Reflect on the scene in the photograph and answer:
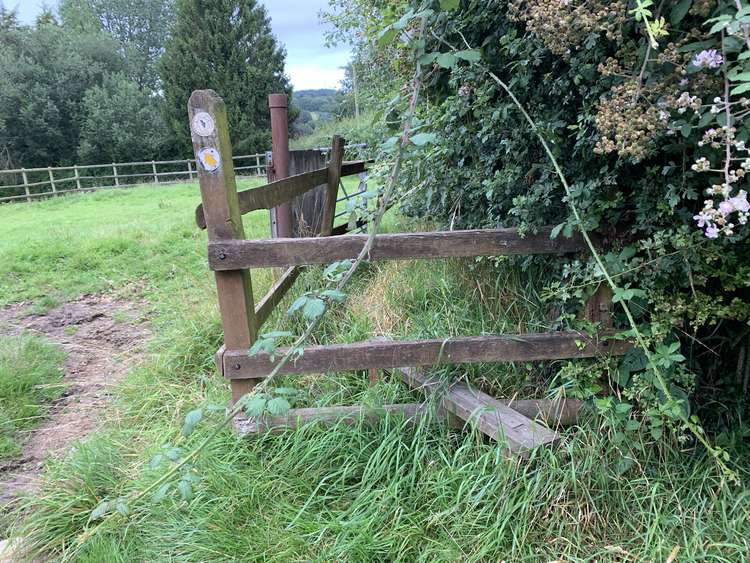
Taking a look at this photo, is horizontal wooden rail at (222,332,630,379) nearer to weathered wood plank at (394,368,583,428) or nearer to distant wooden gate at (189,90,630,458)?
distant wooden gate at (189,90,630,458)

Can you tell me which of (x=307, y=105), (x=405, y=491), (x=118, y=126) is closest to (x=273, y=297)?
(x=405, y=491)

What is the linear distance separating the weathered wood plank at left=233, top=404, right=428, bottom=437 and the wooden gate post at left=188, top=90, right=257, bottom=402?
0.16 meters

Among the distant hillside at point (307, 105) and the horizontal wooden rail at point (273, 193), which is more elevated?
the distant hillside at point (307, 105)

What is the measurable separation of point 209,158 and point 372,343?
113 centimetres

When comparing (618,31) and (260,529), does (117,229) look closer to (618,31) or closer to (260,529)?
(260,529)

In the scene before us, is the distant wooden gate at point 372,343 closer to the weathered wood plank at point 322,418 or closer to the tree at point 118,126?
the weathered wood plank at point 322,418

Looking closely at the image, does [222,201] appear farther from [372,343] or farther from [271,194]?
[372,343]

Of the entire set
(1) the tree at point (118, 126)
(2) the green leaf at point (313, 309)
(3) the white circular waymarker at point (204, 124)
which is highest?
Answer: (1) the tree at point (118, 126)

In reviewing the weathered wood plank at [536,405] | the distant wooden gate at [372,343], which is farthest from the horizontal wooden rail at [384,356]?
the weathered wood plank at [536,405]

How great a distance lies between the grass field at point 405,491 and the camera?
78.7 inches

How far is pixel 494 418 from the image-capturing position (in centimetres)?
233

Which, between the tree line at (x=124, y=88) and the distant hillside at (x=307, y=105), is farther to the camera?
the distant hillside at (x=307, y=105)

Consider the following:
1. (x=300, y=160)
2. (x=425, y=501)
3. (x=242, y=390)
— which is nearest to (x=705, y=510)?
(x=425, y=501)

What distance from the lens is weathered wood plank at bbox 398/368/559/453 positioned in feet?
7.23
